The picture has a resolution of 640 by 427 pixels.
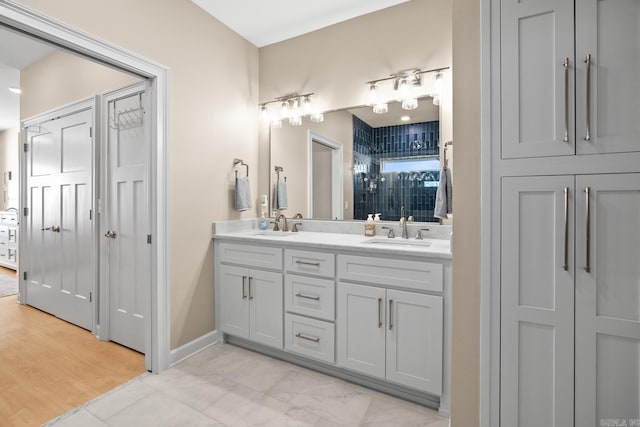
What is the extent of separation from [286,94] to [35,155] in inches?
110

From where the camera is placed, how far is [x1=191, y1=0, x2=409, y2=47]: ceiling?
247 centimetres

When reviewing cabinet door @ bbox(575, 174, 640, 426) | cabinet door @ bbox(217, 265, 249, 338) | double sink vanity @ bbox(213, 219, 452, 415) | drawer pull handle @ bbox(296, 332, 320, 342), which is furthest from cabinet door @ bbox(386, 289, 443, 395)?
cabinet door @ bbox(217, 265, 249, 338)

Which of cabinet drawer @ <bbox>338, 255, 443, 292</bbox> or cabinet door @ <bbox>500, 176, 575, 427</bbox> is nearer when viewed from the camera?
cabinet door @ <bbox>500, 176, 575, 427</bbox>

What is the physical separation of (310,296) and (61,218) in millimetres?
2725

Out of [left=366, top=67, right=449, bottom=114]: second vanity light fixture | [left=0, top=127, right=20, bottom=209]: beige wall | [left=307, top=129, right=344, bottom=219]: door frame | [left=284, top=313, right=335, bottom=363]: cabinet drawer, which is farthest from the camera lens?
[left=0, top=127, right=20, bottom=209]: beige wall

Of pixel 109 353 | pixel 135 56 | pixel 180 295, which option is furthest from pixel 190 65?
pixel 109 353

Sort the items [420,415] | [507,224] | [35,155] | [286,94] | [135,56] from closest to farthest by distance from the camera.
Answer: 1. [507,224]
2. [420,415]
3. [135,56]
4. [286,94]
5. [35,155]

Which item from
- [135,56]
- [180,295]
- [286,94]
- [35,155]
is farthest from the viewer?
[35,155]

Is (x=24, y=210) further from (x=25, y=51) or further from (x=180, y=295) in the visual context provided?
(x=180, y=295)

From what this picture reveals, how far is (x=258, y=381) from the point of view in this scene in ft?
6.92

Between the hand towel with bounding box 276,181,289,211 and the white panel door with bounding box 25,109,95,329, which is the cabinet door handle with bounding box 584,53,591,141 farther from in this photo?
the white panel door with bounding box 25,109,95,329

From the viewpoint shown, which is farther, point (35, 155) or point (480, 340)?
point (35, 155)

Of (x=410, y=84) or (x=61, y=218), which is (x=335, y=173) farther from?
(x=61, y=218)

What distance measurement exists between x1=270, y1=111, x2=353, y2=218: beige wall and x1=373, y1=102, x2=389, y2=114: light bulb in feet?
0.82
